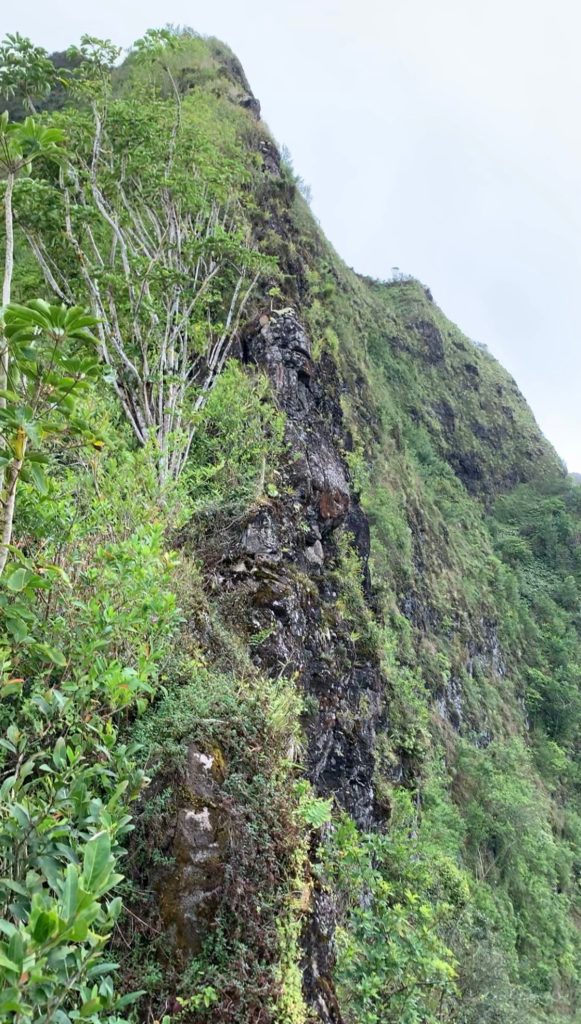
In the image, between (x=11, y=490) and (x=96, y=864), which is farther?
(x=11, y=490)

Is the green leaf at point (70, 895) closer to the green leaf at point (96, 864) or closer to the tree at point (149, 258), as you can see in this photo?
the green leaf at point (96, 864)

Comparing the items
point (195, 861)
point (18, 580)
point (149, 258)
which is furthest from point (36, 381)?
point (149, 258)

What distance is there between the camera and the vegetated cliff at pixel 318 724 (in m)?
Result: 2.37

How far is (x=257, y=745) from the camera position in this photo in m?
2.87

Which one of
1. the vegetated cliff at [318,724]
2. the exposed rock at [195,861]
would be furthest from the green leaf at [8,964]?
the exposed rock at [195,861]

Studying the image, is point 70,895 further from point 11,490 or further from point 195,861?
point 195,861

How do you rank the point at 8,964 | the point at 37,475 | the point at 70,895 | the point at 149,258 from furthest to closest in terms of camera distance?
the point at 149,258 < the point at 37,475 < the point at 70,895 < the point at 8,964

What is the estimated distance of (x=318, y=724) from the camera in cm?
570

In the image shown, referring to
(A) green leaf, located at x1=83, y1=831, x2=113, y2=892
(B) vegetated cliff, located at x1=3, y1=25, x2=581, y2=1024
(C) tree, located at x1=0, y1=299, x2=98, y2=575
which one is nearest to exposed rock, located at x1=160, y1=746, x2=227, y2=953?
(B) vegetated cliff, located at x1=3, y1=25, x2=581, y2=1024

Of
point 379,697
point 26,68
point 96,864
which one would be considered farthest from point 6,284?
point 379,697

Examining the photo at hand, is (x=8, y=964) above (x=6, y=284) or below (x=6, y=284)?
below

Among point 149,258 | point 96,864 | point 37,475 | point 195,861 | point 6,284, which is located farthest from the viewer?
point 149,258

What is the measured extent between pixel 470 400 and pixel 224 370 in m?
30.7

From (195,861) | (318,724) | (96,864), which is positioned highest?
(96,864)
